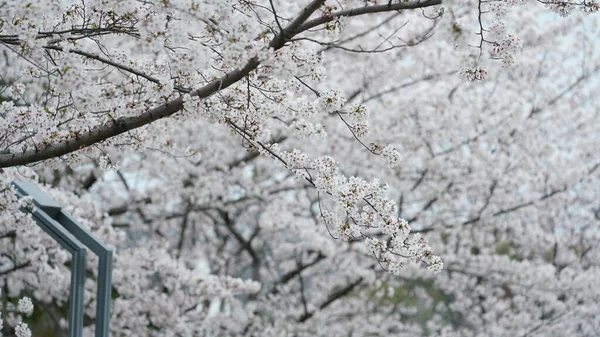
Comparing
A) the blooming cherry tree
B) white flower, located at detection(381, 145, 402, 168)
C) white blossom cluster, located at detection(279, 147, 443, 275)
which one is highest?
the blooming cherry tree

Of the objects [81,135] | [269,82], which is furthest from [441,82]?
[81,135]

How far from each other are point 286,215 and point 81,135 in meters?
4.67

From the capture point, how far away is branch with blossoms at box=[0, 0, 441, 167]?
2.56 meters

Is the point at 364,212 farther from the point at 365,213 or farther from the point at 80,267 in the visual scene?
the point at 80,267

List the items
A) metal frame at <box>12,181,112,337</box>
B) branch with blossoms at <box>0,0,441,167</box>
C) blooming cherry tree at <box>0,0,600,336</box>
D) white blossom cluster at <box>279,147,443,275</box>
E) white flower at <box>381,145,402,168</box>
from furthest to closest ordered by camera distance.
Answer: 1. blooming cherry tree at <box>0,0,600,336</box>
2. metal frame at <box>12,181,112,337</box>
3. white flower at <box>381,145,402,168</box>
4. white blossom cluster at <box>279,147,443,275</box>
5. branch with blossoms at <box>0,0,441,167</box>

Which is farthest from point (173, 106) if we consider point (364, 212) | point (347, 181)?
point (347, 181)

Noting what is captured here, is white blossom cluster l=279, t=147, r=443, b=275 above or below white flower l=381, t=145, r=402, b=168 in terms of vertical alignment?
below

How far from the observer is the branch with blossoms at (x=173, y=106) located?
256cm

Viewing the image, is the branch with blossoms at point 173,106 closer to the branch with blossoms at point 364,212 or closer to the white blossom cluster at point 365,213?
the branch with blossoms at point 364,212

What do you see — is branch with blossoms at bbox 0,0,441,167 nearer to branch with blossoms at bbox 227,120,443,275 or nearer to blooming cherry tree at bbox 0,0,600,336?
blooming cherry tree at bbox 0,0,600,336

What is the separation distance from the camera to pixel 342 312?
9.18 meters

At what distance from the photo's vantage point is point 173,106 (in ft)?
8.99

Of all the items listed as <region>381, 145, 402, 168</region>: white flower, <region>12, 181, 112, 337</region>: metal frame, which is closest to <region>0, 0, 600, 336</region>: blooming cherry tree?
<region>381, 145, 402, 168</region>: white flower

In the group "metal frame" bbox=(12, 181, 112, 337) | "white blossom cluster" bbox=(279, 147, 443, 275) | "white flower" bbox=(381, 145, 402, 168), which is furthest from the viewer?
"metal frame" bbox=(12, 181, 112, 337)
